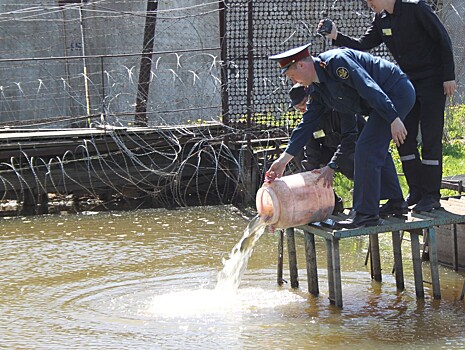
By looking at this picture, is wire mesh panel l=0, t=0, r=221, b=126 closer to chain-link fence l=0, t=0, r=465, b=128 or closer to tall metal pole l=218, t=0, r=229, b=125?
chain-link fence l=0, t=0, r=465, b=128

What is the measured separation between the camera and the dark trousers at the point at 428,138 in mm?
7730

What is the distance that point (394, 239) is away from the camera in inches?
314

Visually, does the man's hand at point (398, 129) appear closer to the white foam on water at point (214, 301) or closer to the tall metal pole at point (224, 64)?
the white foam on water at point (214, 301)

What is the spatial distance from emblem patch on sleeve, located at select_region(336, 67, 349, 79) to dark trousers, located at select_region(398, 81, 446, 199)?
112 centimetres

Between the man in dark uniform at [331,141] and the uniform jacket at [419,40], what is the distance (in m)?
0.65

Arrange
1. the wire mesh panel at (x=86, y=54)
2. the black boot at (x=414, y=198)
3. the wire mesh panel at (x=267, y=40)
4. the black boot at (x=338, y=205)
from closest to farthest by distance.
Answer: the black boot at (x=414, y=198)
the black boot at (x=338, y=205)
the wire mesh panel at (x=267, y=40)
the wire mesh panel at (x=86, y=54)

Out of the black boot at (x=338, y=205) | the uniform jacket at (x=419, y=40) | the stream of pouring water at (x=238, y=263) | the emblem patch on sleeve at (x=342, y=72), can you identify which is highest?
the uniform jacket at (x=419, y=40)

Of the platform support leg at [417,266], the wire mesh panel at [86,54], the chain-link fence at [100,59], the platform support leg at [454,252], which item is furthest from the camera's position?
the wire mesh panel at [86,54]

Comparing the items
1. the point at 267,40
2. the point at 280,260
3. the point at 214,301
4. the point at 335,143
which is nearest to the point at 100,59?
the point at 267,40

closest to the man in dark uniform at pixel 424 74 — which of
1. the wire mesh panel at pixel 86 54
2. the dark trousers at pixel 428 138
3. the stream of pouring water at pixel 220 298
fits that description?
the dark trousers at pixel 428 138

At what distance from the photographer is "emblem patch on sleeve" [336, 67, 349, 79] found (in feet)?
22.7

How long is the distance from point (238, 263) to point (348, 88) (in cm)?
226

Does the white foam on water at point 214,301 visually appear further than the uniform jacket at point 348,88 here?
Yes

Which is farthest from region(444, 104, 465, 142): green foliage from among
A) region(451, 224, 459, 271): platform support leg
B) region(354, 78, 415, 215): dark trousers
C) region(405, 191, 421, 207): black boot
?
region(354, 78, 415, 215): dark trousers
